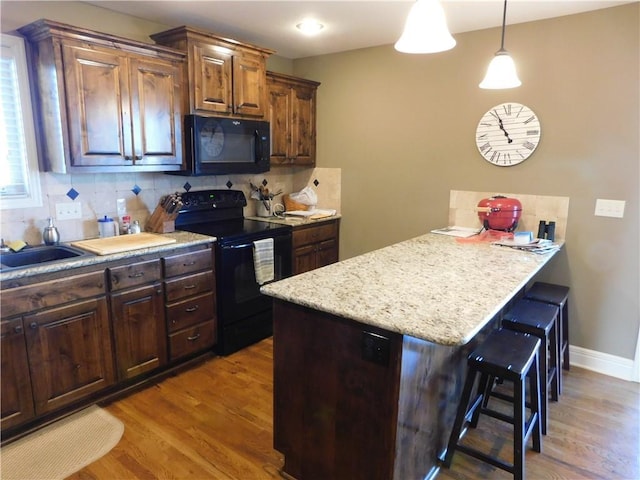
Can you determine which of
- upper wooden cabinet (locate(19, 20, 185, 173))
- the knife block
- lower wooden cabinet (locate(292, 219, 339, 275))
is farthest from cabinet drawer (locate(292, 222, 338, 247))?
upper wooden cabinet (locate(19, 20, 185, 173))

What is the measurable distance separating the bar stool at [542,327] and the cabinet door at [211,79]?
243cm

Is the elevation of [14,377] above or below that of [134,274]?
below

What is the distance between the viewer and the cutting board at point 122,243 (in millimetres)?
2471

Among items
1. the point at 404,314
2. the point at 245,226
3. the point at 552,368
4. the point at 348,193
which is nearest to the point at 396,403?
the point at 404,314

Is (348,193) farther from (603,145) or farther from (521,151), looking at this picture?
(603,145)

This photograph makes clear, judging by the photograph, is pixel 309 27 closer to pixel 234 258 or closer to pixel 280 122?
pixel 280 122

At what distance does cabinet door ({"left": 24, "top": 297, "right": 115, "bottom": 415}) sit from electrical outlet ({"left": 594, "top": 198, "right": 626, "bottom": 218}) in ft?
→ 10.6

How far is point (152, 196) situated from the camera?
3188 mm

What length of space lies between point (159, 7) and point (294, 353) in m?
2.42

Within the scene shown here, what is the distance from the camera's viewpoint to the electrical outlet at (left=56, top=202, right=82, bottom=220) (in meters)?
Result: 2.68

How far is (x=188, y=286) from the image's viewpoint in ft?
9.32

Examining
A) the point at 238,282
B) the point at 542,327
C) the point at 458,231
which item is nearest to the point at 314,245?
the point at 238,282

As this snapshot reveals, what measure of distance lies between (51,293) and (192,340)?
99 cm

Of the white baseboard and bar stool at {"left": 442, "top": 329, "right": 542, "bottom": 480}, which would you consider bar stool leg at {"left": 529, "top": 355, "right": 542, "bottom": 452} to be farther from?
the white baseboard
